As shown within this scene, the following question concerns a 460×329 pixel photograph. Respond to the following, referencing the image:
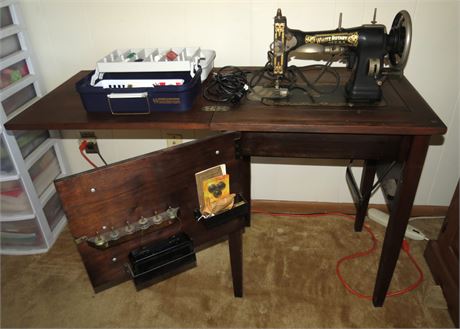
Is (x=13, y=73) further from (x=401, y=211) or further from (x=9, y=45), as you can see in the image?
(x=401, y=211)

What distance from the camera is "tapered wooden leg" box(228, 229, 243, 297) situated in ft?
4.21

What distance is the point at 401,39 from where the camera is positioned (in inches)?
43.3

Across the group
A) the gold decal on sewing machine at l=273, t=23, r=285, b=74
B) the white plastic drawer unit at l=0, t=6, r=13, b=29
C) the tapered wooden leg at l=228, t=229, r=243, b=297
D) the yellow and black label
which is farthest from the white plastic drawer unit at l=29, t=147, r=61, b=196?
the gold decal on sewing machine at l=273, t=23, r=285, b=74

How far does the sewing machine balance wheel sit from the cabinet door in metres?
0.56

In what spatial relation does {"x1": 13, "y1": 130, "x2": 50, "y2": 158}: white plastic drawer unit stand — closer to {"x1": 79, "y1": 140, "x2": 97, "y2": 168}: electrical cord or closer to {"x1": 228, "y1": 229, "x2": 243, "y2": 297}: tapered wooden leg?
{"x1": 79, "y1": 140, "x2": 97, "y2": 168}: electrical cord

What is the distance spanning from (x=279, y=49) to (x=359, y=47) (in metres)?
0.24

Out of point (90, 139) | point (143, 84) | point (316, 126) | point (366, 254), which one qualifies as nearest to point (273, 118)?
point (316, 126)

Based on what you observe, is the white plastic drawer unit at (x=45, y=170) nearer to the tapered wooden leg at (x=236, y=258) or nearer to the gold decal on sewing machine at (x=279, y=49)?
the tapered wooden leg at (x=236, y=258)

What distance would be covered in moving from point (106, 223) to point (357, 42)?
35.3 inches

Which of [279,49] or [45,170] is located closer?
[279,49]

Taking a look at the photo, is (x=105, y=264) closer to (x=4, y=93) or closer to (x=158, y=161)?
(x=158, y=161)

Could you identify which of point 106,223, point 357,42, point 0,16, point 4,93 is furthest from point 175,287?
point 0,16

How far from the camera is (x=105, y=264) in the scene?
1013 mm

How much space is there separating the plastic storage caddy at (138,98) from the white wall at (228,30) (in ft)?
1.35
